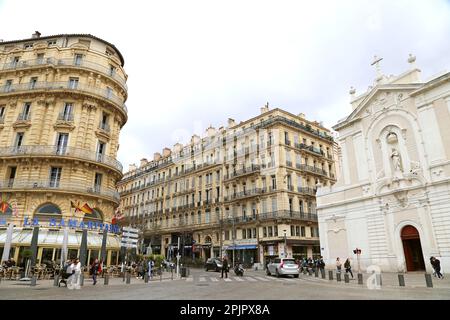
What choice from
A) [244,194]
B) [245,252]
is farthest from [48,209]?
[245,252]

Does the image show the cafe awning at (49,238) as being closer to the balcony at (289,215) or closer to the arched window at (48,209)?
the arched window at (48,209)

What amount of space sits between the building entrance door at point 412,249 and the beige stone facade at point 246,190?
14.3 meters

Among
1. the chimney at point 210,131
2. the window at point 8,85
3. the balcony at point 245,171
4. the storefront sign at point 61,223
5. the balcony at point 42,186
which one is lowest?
the storefront sign at point 61,223

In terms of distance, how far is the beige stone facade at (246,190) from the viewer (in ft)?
131

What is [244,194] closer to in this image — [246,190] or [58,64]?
[246,190]

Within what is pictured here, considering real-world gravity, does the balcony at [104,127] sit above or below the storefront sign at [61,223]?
above

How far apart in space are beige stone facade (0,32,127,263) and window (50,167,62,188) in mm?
73

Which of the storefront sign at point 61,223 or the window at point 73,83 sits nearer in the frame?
the storefront sign at point 61,223

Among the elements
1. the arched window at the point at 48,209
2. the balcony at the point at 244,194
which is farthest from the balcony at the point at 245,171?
the arched window at the point at 48,209

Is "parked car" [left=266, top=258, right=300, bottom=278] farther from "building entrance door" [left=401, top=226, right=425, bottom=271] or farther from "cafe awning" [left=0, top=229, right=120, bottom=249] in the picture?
"cafe awning" [left=0, top=229, right=120, bottom=249]

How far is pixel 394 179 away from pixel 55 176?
91.3 ft

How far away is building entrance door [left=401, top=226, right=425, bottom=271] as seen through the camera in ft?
77.2

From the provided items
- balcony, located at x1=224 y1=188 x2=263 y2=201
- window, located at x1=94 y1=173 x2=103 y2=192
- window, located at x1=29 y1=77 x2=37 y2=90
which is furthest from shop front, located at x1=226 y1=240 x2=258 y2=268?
window, located at x1=29 y1=77 x2=37 y2=90

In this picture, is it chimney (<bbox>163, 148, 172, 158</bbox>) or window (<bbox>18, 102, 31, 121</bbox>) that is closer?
window (<bbox>18, 102, 31, 121</bbox>)
